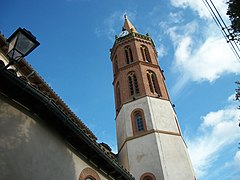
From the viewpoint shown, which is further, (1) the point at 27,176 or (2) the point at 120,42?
(2) the point at 120,42

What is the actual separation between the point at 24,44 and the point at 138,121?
15.4 m

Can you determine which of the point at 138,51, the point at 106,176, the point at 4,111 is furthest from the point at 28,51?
the point at 138,51

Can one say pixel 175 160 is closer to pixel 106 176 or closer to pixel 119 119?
pixel 119 119

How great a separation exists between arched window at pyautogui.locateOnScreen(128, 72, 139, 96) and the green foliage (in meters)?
13.8

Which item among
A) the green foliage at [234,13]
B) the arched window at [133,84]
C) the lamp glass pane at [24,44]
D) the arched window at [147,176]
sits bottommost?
the lamp glass pane at [24,44]

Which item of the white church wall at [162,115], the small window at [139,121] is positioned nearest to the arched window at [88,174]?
the white church wall at [162,115]

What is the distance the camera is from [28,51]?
4.65 m

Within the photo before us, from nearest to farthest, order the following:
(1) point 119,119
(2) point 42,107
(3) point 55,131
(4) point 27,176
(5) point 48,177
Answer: (4) point 27,176 → (5) point 48,177 → (2) point 42,107 → (3) point 55,131 → (1) point 119,119

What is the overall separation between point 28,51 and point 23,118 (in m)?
2.60

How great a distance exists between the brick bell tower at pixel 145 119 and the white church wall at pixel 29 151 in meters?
9.34

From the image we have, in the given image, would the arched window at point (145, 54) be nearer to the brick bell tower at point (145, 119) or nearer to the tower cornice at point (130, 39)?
the brick bell tower at point (145, 119)

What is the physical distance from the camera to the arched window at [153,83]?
71.9 feet

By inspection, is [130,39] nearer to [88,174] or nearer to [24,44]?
[88,174]

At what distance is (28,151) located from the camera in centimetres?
629
